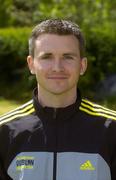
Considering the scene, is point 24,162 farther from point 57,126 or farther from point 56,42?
point 56,42

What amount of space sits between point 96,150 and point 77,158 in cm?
12

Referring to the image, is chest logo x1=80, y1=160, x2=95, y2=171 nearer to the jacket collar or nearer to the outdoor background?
the jacket collar

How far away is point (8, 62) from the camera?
1582 centimetres

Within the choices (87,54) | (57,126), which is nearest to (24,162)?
(57,126)

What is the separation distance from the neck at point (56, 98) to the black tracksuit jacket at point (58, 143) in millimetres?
32

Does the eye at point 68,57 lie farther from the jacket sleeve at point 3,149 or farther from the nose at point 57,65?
the jacket sleeve at point 3,149

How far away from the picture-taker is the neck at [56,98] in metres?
3.63

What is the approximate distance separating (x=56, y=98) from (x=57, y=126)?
0.55ft

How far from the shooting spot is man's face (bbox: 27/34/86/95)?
3.52m

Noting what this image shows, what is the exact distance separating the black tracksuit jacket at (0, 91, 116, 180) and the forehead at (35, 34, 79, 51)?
0.35m

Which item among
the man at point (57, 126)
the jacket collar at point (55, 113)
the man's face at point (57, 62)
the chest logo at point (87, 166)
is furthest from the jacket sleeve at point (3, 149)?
the chest logo at point (87, 166)

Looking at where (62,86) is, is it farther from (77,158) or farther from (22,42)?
(22,42)

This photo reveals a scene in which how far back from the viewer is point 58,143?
3555 mm

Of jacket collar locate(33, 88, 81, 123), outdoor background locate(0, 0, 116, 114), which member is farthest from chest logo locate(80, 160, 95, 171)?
outdoor background locate(0, 0, 116, 114)
